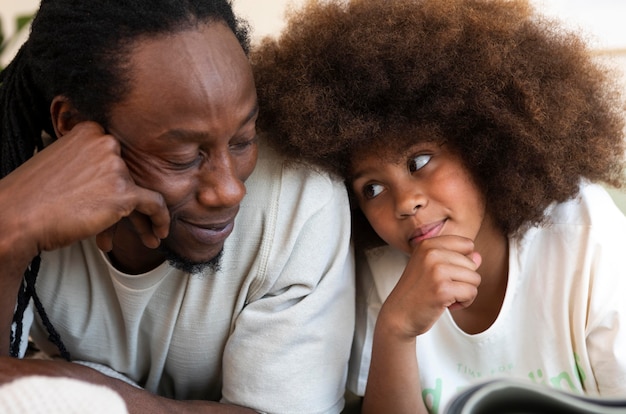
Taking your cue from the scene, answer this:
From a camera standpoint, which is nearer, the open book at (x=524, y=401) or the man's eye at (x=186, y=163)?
the open book at (x=524, y=401)

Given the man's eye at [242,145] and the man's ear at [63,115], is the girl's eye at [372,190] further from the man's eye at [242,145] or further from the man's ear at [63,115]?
the man's ear at [63,115]

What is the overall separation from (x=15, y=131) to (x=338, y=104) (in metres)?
0.47

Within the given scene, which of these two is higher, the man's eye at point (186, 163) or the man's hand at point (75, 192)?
the man's eye at point (186, 163)

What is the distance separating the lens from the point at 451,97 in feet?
3.47

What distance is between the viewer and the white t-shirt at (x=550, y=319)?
1.04 meters

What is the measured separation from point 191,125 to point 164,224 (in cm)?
14

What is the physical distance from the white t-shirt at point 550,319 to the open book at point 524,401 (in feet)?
2.12

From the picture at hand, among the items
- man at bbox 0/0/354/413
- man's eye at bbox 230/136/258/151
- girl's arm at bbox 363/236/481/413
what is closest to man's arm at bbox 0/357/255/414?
man at bbox 0/0/354/413

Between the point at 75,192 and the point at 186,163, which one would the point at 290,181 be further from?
the point at 75,192

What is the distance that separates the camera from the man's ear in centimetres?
93

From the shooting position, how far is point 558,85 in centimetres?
107

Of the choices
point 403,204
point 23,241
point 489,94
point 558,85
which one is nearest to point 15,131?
point 23,241

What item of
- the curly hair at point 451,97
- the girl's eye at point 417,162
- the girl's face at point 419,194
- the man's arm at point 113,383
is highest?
the curly hair at point 451,97

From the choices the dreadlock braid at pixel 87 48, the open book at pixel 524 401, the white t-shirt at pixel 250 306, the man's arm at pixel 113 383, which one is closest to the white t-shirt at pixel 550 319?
the white t-shirt at pixel 250 306
